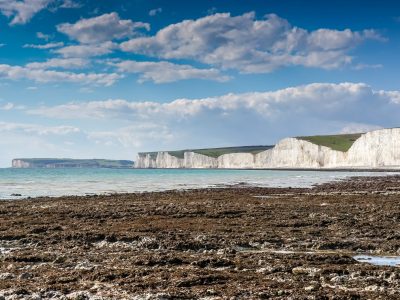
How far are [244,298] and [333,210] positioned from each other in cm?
1908

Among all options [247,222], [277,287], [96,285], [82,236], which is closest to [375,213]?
[247,222]

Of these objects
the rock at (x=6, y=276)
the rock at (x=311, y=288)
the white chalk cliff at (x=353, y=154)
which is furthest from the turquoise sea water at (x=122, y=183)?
the white chalk cliff at (x=353, y=154)

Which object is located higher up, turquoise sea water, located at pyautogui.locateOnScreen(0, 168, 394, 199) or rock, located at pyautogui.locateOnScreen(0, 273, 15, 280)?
rock, located at pyautogui.locateOnScreen(0, 273, 15, 280)

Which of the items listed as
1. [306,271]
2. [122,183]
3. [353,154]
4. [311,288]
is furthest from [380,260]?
[353,154]

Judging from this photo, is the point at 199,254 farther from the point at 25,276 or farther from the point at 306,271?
the point at 25,276

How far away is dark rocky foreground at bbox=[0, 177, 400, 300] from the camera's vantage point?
33.3 ft

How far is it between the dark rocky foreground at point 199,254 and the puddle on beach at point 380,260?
0.57 metres

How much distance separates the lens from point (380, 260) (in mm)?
13922

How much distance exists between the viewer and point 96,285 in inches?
416

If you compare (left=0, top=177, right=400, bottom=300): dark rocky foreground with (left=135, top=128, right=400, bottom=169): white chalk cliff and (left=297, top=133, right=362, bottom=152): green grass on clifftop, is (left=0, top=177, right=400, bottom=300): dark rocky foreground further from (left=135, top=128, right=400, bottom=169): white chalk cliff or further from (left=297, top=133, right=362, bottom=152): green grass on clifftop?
(left=297, top=133, right=362, bottom=152): green grass on clifftop

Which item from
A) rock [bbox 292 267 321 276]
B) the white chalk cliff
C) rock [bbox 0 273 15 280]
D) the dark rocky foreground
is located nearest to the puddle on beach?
the dark rocky foreground

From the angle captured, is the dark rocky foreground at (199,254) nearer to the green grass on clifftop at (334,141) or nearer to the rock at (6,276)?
the rock at (6,276)

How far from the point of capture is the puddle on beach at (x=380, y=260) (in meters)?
13.3

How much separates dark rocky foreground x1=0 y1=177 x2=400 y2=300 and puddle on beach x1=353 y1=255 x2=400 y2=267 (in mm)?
572
